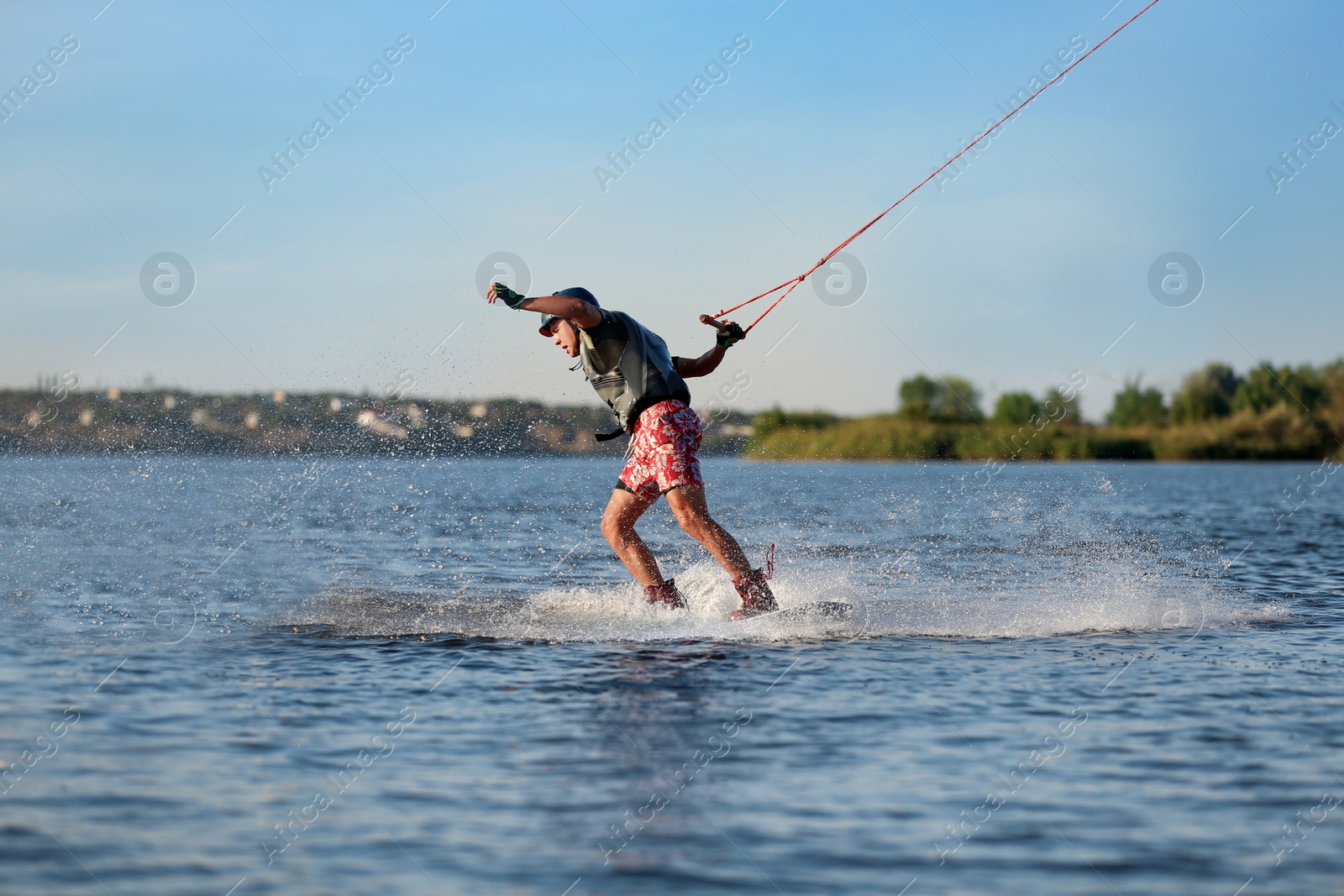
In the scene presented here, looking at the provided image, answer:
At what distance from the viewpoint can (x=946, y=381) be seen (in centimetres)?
7862

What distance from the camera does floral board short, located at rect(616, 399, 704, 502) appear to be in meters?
7.82

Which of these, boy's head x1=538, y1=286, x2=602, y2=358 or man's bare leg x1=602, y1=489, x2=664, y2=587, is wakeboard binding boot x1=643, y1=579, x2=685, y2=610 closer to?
man's bare leg x1=602, y1=489, x2=664, y2=587

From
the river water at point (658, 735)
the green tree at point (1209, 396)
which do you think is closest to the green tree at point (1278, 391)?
the green tree at point (1209, 396)

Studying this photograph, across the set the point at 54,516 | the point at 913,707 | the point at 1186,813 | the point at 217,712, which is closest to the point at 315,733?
the point at 217,712

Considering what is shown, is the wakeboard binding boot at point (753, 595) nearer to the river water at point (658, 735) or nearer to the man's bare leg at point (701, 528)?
the man's bare leg at point (701, 528)

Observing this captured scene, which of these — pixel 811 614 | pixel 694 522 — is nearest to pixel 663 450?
→ pixel 694 522

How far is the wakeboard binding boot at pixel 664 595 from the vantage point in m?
8.31

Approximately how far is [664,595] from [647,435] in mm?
1153

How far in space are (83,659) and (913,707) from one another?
4.42 metres

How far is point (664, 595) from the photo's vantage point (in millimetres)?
8328

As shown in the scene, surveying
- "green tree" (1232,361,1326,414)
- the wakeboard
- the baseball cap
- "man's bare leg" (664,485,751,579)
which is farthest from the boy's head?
"green tree" (1232,361,1326,414)

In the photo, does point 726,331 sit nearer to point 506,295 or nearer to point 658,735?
point 506,295

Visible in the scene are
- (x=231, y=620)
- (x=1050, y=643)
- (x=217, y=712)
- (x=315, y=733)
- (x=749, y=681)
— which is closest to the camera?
(x=315, y=733)

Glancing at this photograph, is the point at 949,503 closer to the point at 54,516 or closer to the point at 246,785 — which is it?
the point at 54,516
